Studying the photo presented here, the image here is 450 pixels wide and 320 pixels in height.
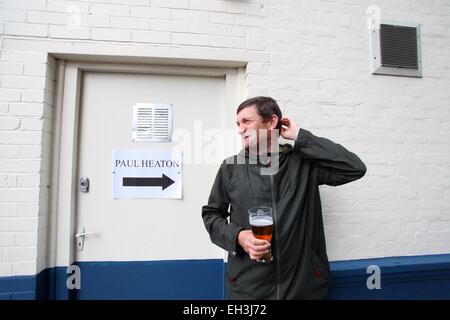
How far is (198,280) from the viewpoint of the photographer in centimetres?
207

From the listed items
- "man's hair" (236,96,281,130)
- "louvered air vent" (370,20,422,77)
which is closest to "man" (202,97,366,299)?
"man's hair" (236,96,281,130)

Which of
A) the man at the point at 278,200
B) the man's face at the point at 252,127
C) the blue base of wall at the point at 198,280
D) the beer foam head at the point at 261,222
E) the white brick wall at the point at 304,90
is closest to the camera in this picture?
the beer foam head at the point at 261,222

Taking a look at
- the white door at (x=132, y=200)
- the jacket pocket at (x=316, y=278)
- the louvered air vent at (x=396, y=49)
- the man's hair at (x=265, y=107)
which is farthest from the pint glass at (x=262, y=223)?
the louvered air vent at (x=396, y=49)

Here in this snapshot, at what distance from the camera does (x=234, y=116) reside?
209cm

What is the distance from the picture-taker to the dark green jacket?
4.53 ft

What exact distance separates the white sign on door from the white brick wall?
0.50 meters

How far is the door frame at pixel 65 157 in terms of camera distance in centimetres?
195

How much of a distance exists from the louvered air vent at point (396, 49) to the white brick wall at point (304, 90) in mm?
74

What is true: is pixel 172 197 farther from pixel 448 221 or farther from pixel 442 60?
pixel 442 60

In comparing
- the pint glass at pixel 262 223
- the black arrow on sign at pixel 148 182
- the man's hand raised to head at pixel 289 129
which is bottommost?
the pint glass at pixel 262 223

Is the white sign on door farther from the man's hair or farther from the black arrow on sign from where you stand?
the man's hair

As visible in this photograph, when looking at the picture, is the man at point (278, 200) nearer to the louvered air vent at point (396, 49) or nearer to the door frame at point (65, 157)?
the door frame at point (65, 157)

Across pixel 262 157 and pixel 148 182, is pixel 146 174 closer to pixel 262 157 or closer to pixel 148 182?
pixel 148 182

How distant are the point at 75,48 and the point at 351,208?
7.84ft
